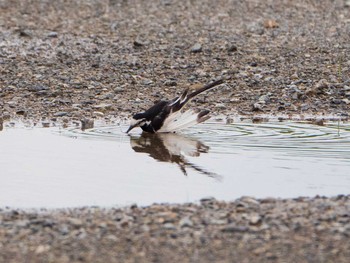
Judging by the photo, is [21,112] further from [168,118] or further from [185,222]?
[185,222]

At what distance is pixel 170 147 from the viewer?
999 cm

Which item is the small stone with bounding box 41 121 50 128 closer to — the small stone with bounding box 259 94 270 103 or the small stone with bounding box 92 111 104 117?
the small stone with bounding box 92 111 104 117

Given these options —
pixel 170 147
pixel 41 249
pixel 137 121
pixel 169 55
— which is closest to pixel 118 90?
pixel 137 121

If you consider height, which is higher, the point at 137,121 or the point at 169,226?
the point at 137,121

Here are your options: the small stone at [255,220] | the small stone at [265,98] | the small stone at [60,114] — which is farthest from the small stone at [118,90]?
the small stone at [255,220]

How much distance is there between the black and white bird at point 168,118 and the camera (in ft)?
33.8

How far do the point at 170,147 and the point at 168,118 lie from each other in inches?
18.1

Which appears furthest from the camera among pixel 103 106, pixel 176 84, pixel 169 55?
pixel 169 55

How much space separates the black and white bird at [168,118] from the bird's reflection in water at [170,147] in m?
0.10

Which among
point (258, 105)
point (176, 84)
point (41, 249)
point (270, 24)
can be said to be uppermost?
point (270, 24)

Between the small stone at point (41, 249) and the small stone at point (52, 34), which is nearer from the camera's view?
the small stone at point (41, 249)

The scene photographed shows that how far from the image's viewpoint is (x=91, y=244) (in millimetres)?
5883

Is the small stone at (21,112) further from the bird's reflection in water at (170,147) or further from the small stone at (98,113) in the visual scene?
the bird's reflection in water at (170,147)

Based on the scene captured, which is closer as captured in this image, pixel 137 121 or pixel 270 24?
pixel 137 121
